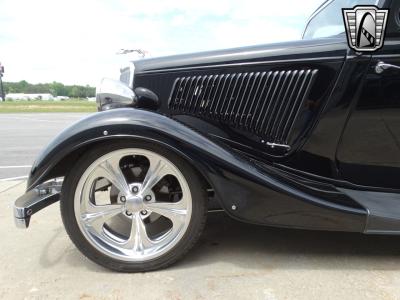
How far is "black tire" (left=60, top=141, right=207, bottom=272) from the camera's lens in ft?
7.47

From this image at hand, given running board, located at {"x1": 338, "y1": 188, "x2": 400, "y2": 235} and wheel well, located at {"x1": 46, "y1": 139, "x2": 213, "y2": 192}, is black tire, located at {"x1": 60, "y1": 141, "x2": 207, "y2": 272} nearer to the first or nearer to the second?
wheel well, located at {"x1": 46, "y1": 139, "x2": 213, "y2": 192}

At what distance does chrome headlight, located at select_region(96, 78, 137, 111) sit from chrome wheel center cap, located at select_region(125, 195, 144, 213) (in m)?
0.62

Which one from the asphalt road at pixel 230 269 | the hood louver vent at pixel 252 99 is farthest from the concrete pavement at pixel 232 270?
the hood louver vent at pixel 252 99

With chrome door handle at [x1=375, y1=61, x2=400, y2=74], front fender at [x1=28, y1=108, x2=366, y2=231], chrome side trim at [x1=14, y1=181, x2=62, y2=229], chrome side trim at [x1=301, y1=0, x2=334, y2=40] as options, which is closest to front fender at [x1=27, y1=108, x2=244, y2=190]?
front fender at [x1=28, y1=108, x2=366, y2=231]

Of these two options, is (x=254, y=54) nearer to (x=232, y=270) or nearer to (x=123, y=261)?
(x=232, y=270)

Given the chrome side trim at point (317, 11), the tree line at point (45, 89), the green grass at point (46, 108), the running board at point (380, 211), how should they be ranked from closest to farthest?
1. the running board at point (380, 211)
2. the chrome side trim at point (317, 11)
3. the green grass at point (46, 108)
4. the tree line at point (45, 89)

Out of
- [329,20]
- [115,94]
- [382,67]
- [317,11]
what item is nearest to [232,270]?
[115,94]

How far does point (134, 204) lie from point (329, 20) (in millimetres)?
1983

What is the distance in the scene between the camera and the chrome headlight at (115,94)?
2.60m

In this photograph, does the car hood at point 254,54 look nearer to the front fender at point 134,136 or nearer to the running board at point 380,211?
the front fender at point 134,136

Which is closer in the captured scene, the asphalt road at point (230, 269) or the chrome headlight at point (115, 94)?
the asphalt road at point (230, 269)

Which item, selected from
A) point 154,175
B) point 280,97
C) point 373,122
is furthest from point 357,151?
point 154,175

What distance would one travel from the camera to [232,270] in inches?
92.1

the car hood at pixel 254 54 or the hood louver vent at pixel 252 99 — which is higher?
the car hood at pixel 254 54
